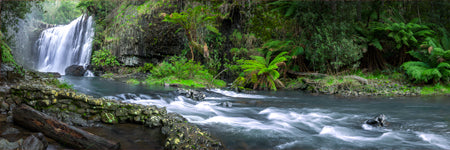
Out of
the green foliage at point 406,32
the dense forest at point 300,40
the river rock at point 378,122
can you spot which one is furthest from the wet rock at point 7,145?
the green foliage at point 406,32

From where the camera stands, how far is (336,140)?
3785 mm

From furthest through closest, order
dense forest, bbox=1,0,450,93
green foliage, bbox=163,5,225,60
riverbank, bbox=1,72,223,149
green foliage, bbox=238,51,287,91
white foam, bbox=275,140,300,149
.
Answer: green foliage, bbox=163,5,225,60
dense forest, bbox=1,0,450,93
green foliage, bbox=238,51,287,91
riverbank, bbox=1,72,223,149
white foam, bbox=275,140,300,149

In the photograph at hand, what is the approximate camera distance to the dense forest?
32.7ft

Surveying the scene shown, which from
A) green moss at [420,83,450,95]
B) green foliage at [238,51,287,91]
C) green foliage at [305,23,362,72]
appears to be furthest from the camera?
green foliage at [305,23,362,72]

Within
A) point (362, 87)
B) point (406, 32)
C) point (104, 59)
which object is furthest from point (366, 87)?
point (104, 59)

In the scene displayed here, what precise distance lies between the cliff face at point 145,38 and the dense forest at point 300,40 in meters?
0.64

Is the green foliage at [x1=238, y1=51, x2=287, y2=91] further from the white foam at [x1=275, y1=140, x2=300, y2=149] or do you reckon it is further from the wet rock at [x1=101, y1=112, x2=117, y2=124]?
the wet rock at [x1=101, y1=112, x2=117, y2=124]

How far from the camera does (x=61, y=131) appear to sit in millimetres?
2891

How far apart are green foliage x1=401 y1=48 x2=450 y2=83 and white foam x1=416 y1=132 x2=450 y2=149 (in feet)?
20.2

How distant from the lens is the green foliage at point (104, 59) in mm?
15781

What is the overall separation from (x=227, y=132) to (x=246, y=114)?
157 cm

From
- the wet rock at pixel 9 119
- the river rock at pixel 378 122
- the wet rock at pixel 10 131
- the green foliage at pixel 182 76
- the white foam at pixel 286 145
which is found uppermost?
the green foliage at pixel 182 76

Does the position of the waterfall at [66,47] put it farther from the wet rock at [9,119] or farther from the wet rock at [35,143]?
the wet rock at [35,143]

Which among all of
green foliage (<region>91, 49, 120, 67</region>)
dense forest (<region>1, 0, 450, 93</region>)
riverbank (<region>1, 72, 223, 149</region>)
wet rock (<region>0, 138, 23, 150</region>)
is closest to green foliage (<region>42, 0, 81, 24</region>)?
green foliage (<region>91, 49, 120, 67</region>)
